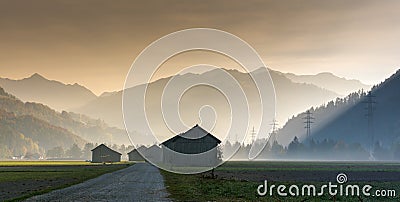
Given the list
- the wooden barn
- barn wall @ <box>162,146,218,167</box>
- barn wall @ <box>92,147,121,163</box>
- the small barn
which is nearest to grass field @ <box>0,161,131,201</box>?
the wooden barn

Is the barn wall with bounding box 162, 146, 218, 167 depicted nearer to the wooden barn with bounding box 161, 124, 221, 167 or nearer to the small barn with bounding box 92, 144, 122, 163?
the wooden barn with bounding box 161, 124, 221, 167

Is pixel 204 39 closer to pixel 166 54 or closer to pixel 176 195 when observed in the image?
pixel 166 54

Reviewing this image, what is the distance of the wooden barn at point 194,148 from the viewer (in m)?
123

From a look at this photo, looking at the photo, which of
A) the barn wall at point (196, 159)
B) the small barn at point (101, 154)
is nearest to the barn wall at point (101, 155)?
the small barn at point (101, 154)

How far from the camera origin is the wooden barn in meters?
123

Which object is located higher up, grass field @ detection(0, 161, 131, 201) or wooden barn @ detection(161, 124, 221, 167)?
wooden barn @ detection(161, 124, 221, 167)

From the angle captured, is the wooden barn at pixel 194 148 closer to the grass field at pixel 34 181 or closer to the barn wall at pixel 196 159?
the barn wall at pixel 196 159

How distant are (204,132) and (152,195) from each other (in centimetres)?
8745

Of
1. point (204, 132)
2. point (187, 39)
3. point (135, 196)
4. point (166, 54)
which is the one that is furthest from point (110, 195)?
point (204, 132)

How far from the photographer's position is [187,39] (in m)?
59.6

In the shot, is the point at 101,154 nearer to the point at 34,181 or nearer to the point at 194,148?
the point at 194,148

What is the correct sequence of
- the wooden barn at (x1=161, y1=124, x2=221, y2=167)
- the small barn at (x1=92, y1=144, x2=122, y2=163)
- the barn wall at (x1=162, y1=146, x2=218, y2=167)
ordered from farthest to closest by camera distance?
the small barn at (x1=92, y1=144, x2=122, y2=163)
the barn wall at (x1=162, y1=146, x2=218, y2=167)
the wooden barn at (x1=161, y1=124, x2=221, y2=167)

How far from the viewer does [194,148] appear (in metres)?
126

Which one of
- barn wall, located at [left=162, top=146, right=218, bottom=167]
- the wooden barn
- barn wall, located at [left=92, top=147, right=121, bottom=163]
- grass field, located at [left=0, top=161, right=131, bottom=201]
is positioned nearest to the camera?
grass field, located at [left=0, top=161, right=131, bottom=201]
